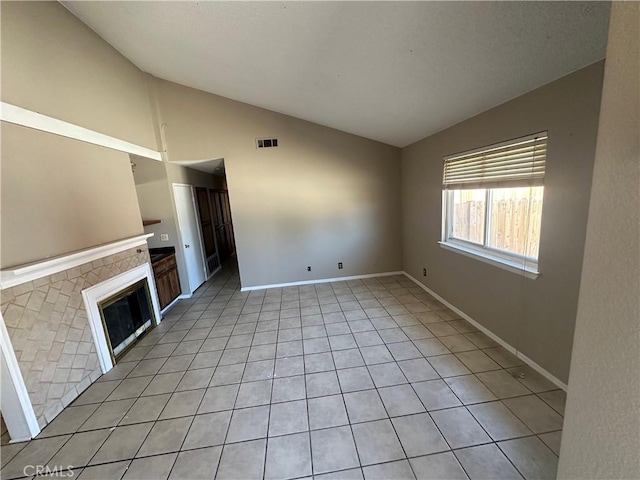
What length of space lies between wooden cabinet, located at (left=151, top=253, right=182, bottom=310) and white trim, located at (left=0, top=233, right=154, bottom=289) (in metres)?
0.83

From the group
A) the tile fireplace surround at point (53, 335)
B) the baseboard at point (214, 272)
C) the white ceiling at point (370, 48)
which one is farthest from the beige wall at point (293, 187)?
the tile fireplace surround at point (53, 335)

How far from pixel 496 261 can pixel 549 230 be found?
0.63 meters

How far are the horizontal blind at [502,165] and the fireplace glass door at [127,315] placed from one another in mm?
4169

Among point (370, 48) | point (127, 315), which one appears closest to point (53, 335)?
point (127, 315)

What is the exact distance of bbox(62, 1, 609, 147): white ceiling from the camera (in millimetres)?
1496

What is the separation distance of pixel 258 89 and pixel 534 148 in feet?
10.4

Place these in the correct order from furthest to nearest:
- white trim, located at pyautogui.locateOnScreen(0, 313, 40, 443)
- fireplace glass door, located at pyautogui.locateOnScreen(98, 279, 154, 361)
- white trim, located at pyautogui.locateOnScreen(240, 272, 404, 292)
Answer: white trim, located at pyautogui.locateOnScreen(240, 272, 404, 292) < fireplace glass door, located at pyautogui.locateOnScreen(98, 279, 154, 361) < white trim, located at pyautogui.locateOnScreen(0, 313, 40, 443)

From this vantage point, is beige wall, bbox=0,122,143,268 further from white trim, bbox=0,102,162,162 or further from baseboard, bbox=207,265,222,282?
baseboard, bbox=207,265,222,282

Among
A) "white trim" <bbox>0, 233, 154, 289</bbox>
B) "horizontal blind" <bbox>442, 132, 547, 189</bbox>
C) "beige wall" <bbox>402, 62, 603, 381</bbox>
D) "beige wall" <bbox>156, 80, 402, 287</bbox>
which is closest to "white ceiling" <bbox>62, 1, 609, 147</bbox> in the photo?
"beige wall" <bbox>402, 62, 603, 381</bbox>

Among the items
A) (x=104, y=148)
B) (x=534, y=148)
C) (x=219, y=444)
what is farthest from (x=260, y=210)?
(x=534, y=148)

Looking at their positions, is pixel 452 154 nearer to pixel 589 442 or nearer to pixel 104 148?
pixel 589 442

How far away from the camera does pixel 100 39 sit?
282cm

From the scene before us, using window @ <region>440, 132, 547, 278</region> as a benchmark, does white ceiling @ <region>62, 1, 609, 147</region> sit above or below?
above

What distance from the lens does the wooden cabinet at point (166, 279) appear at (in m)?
3.74
